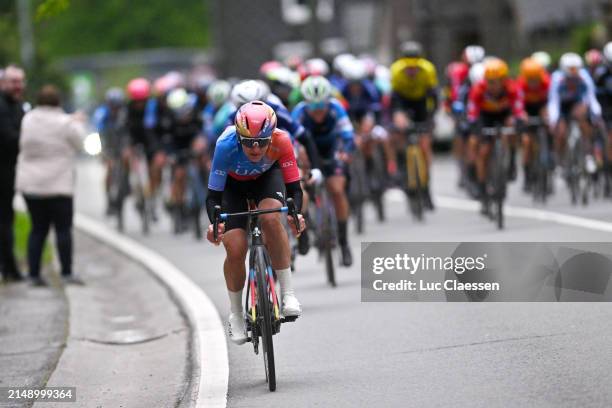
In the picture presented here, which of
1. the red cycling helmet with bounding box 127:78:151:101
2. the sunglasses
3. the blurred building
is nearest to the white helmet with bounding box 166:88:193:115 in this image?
the red cycling helmet with bounding box 127:78:151:101

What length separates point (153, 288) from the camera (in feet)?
48.3

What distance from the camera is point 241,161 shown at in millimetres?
9125

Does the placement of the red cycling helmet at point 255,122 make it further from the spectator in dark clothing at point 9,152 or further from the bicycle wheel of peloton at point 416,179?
the bicycle wheel of peloton at point 416,179

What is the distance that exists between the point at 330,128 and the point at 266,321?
5667 mm

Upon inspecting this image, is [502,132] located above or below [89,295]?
above

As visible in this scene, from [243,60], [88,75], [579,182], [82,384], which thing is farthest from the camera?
[243,60]

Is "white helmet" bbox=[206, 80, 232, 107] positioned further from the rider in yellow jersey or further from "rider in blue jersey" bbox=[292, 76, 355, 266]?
"rider in blue jersey" bbox=[292, 76, 355, 266]

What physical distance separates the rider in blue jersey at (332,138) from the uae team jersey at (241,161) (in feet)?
15.0

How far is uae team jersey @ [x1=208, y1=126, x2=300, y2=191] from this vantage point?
9070 millimetres

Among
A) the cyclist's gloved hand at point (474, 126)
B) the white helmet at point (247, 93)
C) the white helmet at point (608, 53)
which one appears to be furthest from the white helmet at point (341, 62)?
the white helmet at point (247, 93)

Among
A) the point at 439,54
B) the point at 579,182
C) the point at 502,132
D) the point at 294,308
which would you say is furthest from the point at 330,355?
the point at 439,54

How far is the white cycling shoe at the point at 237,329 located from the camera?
921 cm

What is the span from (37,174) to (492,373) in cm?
714

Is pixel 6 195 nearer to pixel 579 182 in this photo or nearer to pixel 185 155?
pixel 185 155
